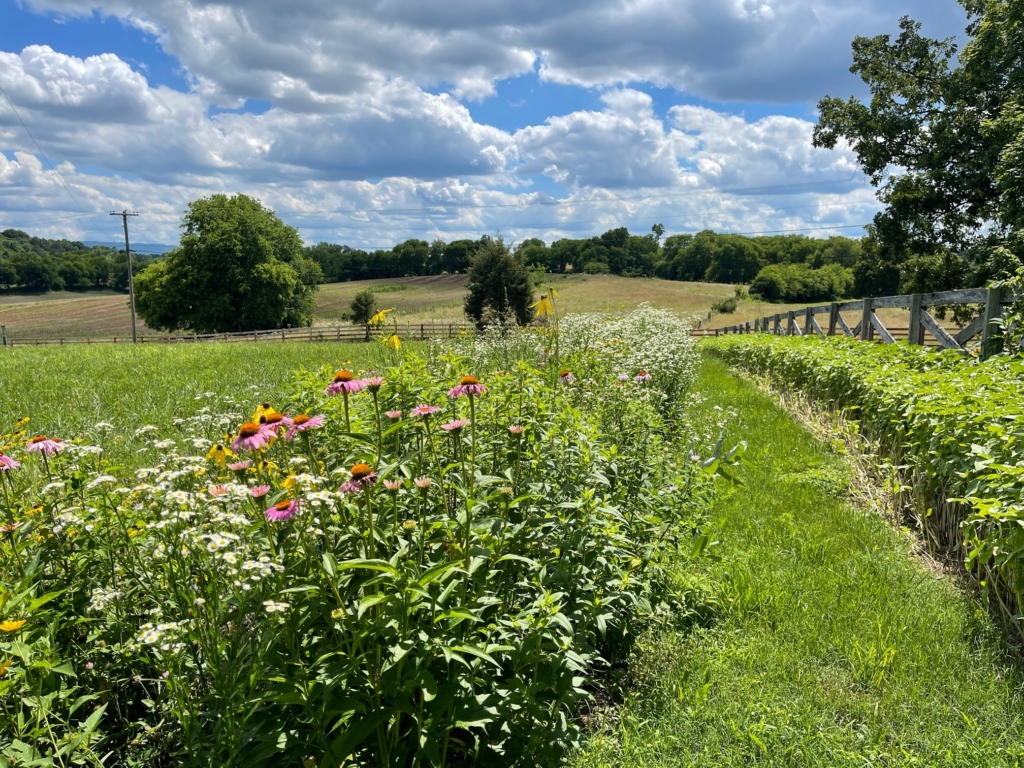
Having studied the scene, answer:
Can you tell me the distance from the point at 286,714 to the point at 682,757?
1327 mm

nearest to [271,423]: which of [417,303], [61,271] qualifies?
[417,303]

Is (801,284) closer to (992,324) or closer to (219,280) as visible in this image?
(219,280)

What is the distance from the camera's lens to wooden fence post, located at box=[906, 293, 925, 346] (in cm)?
694

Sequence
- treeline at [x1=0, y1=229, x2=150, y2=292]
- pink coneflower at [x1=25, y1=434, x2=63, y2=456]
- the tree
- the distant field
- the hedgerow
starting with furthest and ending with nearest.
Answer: treeline at [x1=0, y1=229, x2=150, y2=292], the distant field, the tree, the hedgerow, pink coneflower at [x1=25, y1=434, x2=63, y2=456]

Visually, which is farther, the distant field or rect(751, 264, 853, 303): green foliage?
rect(751, 264, 853, 303): green foliage

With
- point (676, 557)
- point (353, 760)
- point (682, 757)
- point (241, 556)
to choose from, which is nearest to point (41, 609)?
point (241, 556)

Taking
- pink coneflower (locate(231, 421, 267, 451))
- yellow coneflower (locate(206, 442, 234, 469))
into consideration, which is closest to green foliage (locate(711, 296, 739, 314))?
yellow coneflower (locate(206, 442, 234, 469))

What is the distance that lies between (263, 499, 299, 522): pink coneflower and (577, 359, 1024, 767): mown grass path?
1310mm

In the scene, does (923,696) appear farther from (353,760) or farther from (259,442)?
(259,442)

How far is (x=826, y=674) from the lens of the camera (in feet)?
8.41

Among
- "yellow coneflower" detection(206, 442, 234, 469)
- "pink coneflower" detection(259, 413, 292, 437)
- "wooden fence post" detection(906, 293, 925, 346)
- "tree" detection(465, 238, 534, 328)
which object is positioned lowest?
"yellow coneflower" detection(206, 442, 234, 469)

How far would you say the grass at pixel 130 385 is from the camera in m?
6.00

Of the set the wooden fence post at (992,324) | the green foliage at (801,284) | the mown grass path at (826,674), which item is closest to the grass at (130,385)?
the mown grass path at (826,674)

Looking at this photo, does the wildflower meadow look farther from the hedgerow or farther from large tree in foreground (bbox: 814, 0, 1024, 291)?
large tree in foreground (bbox: 814, 0, 1024, 291)
